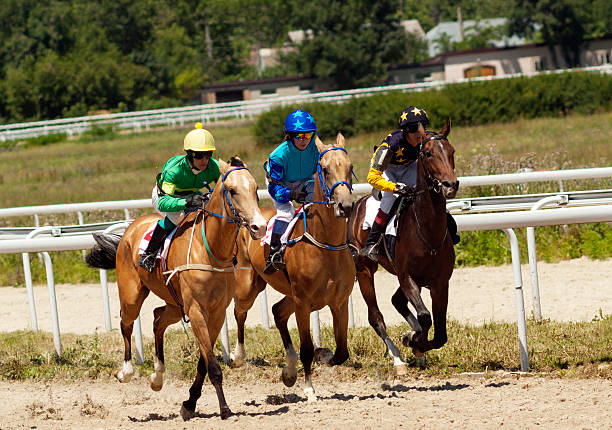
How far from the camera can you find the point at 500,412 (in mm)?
5734

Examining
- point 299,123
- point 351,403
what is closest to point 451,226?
point 299,123

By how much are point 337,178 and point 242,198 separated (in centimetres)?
69

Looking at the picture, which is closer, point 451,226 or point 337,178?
point 337,178

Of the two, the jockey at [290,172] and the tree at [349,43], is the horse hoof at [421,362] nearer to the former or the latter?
the jockey at [290,172]

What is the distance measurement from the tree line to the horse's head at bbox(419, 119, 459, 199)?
5193 centimetres

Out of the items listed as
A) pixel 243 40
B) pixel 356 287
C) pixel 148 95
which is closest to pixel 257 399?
pixel 356 287

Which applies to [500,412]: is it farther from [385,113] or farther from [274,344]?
[385,113]

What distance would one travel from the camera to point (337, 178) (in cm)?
631

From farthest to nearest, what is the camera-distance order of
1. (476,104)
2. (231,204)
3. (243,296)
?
(476,104) → (243,296) → (231,204)

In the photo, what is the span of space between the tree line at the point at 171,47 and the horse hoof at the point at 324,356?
5171cm

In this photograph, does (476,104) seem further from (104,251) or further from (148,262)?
(148,262)

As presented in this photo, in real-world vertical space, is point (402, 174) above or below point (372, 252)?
above

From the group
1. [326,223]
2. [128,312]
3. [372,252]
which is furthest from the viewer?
[372,252]

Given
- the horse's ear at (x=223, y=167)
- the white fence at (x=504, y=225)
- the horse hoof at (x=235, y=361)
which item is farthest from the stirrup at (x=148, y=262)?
the horse hoof at (x=235, y=361)
